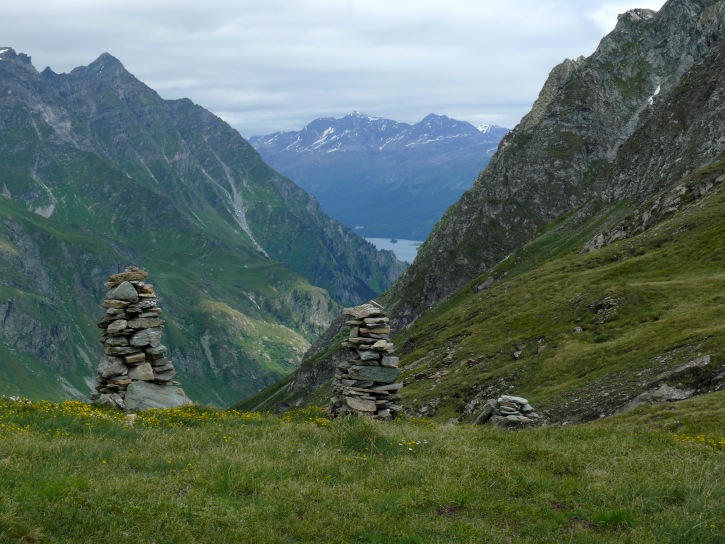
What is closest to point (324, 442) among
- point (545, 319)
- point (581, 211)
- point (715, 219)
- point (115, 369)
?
point (115, 369)

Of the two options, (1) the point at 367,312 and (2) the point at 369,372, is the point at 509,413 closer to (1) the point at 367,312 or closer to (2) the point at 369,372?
(2) the point at 369,372

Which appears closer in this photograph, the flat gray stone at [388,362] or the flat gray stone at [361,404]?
the flat gray stone at [361,404]

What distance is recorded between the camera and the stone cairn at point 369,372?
1185 inches

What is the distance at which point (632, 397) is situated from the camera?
4362 centimetres

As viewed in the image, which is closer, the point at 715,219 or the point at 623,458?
the point at 623,458

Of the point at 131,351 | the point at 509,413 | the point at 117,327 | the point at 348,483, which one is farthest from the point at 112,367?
the point at 509,413

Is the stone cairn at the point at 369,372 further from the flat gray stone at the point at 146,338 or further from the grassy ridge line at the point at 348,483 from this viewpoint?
the flat gray stone at the point at 146,338

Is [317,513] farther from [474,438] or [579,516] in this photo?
[474,438]

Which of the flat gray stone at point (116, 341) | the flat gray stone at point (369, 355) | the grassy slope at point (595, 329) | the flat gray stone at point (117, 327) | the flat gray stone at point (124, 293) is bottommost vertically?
the grassy slope at point (595, 329)

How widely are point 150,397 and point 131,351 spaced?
2.34 meters

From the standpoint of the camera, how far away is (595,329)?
66750 millimetres

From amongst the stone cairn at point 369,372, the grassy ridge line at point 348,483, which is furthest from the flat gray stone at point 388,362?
the grassy ridge line at point 348,483

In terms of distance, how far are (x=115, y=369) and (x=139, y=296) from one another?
3490mm

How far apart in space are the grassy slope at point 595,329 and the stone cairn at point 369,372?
20.3 m
